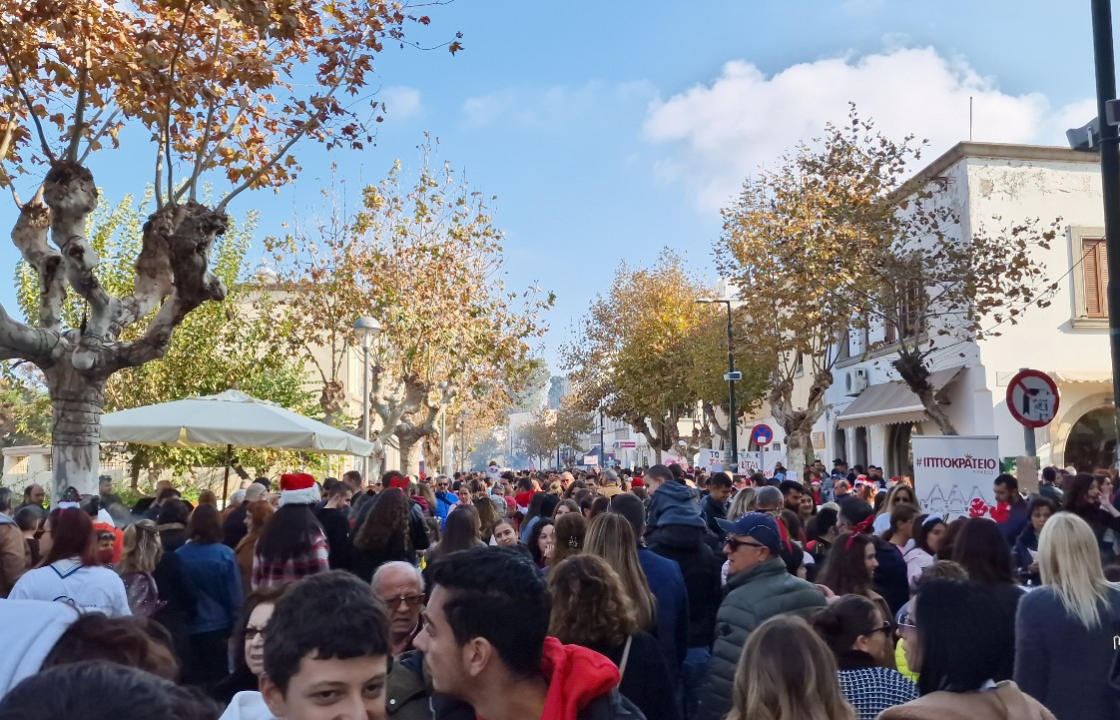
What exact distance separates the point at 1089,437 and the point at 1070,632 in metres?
25.7

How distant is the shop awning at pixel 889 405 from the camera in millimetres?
28922

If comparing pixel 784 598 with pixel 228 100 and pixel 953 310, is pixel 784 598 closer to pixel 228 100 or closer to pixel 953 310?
pixel 228 100

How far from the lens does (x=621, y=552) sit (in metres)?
5.92

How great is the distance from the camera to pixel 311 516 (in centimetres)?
676

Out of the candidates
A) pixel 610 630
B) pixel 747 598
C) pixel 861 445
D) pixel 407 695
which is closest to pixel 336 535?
pixel 747 598

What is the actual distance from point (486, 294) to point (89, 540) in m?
26.2

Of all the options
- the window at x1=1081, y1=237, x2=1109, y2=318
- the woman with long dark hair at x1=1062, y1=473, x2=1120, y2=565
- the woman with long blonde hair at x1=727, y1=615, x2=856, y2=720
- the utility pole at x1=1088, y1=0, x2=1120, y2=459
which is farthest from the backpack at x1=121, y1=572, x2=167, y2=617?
the window at x1=1081, y1=237, x2=1109, y2=318

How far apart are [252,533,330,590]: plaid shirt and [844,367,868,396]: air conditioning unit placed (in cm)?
3034

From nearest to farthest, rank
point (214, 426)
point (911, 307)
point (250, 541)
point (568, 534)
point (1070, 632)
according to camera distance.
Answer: point (1070, 632) < point (568, 534) < point (250, 541) < point (214, 426) < point (911, 307)

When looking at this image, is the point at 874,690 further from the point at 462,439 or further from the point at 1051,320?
the point at 462,439

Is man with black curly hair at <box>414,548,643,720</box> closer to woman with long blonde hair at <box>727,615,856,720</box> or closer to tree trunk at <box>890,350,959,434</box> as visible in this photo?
woman with long blonde hair at <box>727,615,856,720</box>

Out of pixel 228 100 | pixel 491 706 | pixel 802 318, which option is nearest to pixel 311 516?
pixel 491 706

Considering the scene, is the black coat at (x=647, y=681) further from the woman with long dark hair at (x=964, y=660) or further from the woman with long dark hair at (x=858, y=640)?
the woman with long dark hair at (x=964, y=660)

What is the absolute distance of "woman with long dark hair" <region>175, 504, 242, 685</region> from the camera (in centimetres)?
716
